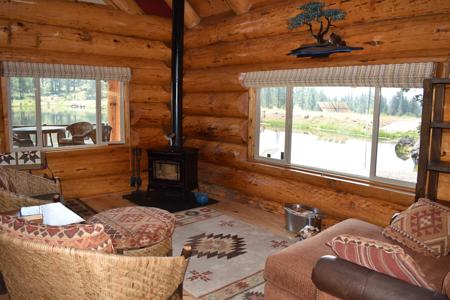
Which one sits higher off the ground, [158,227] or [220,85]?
[220,85]

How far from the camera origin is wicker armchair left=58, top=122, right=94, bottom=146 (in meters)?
5.98

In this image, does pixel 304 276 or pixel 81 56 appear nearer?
pixel 304 276

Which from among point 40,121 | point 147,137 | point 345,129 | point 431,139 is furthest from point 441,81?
A: point 40,121

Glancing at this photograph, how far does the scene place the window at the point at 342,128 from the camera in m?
4.20

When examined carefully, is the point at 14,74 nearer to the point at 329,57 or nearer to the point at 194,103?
the point at 194,103

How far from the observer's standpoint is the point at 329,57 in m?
4.63

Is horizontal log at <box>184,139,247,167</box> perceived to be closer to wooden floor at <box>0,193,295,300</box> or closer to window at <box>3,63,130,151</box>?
wooden floor at <box>0,193,295,300</box>

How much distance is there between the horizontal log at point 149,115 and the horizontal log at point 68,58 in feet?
2.28

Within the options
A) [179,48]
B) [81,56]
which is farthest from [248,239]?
[81,56]

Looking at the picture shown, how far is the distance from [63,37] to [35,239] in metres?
4.48

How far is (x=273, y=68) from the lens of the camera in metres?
5.30

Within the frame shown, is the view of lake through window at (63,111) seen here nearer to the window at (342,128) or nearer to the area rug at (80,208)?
the area rug at (80,208)

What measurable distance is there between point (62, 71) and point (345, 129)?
4.05 meters

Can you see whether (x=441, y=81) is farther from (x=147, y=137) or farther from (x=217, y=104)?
(x=147, y=137)
